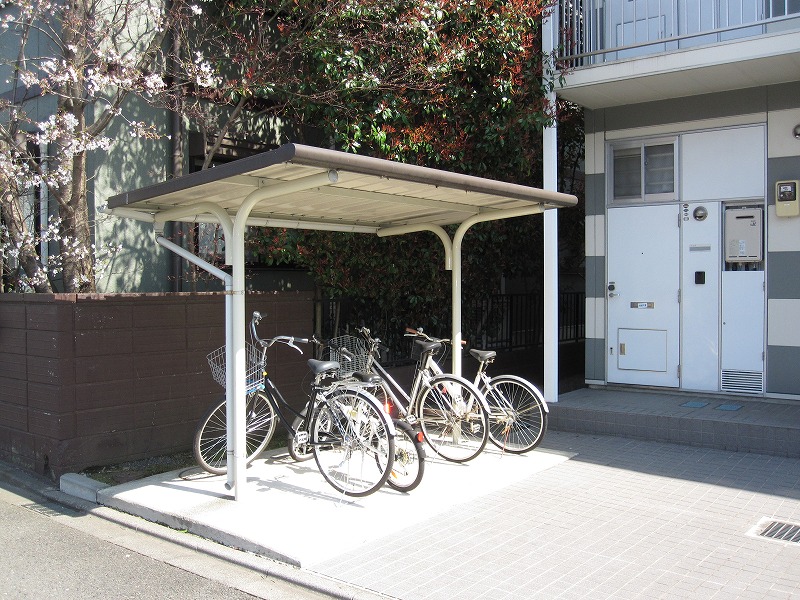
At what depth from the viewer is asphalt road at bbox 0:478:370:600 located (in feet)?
13.4

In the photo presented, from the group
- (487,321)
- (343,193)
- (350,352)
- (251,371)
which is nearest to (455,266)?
(350,352)

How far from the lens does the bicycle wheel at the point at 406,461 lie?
535 centimetres

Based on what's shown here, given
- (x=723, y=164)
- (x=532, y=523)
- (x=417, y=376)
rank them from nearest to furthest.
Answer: (x=532, y=523), (x=417, y=376), (x=723, y=164)

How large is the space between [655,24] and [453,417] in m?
5.22

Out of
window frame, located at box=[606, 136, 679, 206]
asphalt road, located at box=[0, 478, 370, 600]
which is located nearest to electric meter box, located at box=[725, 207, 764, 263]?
window frame, located at box=[606, 136, 679, 206]

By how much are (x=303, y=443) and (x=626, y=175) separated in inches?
213

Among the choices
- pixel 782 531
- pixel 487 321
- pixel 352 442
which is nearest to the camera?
pixel 782 531

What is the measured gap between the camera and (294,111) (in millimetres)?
9297

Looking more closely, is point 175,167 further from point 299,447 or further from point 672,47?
point 672,47

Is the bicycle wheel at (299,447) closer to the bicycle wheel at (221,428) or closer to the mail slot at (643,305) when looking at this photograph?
the bicycle wheel at (221,428)

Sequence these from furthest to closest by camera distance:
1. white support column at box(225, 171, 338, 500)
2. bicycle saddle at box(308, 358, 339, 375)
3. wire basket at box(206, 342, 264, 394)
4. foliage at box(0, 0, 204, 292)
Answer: foliage at box(0, 0, 204, 292) < wire basket at box(206, 342, 264, 394) < bicycle saddle at box(308, 358, 339, 375) < white support column at box(225, 171, 338, 500)

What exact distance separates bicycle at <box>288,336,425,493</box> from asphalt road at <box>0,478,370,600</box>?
1343 mm

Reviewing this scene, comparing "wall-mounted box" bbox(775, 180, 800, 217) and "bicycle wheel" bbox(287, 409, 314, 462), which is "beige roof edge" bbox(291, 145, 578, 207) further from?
"wall-mounted box" bbox(775, 180, 800, 217)

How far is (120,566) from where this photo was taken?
177 inches
